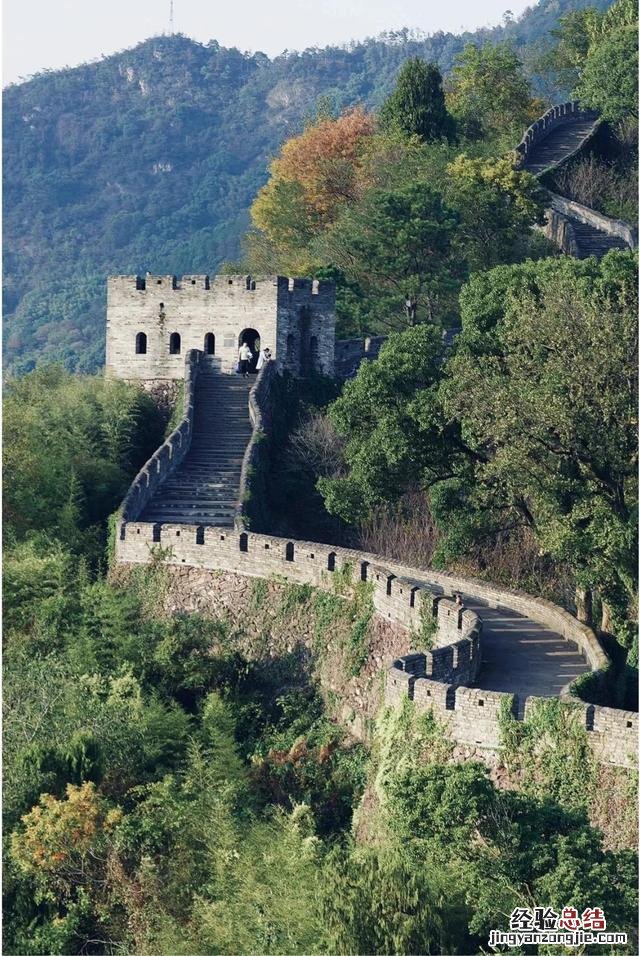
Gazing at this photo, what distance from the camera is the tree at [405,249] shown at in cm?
6128

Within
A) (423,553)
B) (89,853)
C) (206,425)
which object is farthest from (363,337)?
(89,853)

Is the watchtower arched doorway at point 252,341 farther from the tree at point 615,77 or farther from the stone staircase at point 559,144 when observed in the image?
the tree at point 615,77

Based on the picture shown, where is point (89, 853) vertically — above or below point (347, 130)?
below

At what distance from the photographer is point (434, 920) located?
31031mm

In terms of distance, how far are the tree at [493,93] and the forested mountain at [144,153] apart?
82.1 ft

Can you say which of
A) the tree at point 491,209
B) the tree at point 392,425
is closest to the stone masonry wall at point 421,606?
the tree at point 392,425

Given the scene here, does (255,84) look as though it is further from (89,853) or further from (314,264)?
(89,853)

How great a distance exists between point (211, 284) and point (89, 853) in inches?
915

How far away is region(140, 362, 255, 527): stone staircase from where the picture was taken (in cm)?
4900

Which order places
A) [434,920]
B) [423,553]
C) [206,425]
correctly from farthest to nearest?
[206,425]
[423,553]
[434,920]

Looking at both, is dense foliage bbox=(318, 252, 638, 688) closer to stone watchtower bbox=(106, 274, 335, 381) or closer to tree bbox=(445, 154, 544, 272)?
stone watchtower bbox=(106, 274, 335, 381)

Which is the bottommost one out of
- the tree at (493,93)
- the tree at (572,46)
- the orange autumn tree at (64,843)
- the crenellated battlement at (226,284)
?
the orange autumn tree at (64,843)

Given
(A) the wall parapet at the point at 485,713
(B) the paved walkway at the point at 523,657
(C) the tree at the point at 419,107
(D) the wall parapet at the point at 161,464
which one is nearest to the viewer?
(A) the wall parapet at the point at 485,713

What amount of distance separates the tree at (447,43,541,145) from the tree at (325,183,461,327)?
64.3ft
